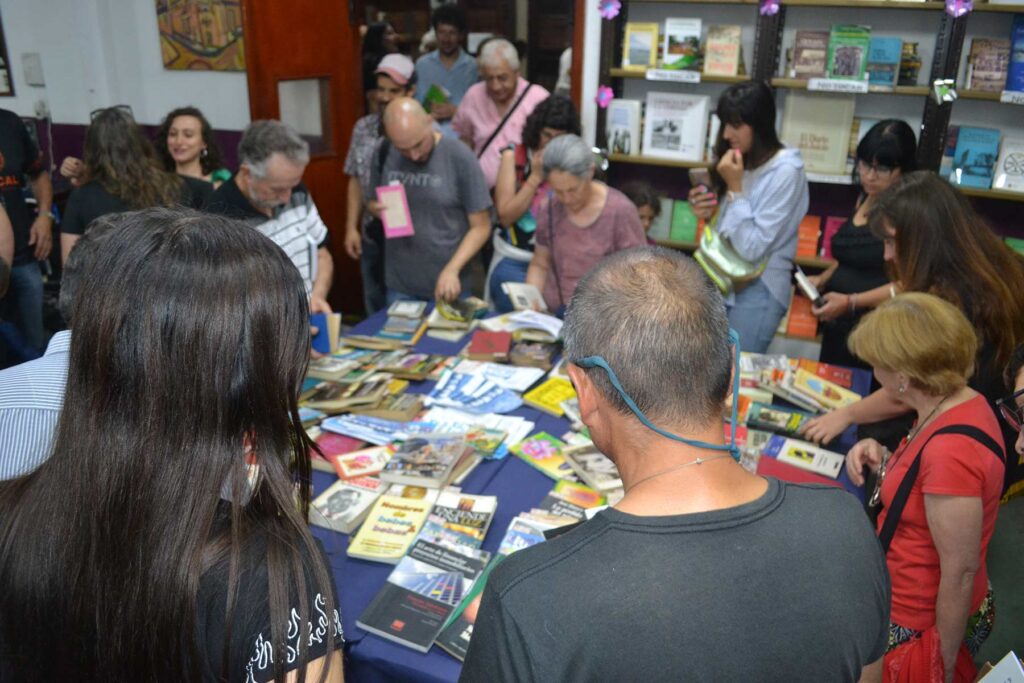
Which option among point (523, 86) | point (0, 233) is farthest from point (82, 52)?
point (523, 86)

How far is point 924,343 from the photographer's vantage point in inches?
74.4

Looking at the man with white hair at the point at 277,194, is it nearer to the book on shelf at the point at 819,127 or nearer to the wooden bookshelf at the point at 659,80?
the wooden bookshelf at the point at 659,80

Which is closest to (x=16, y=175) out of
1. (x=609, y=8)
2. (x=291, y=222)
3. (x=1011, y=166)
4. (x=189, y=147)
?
(x=189, y=147)

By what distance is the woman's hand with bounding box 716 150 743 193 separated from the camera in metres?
3.43

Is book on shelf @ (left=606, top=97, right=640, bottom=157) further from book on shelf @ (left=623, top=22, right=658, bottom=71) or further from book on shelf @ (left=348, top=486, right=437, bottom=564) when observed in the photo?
book on shelf @ (left=348, top=486, right=437, bottom=564)

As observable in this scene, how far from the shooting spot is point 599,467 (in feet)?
7.64

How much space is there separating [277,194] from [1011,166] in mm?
3763

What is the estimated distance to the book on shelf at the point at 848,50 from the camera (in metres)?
4.09

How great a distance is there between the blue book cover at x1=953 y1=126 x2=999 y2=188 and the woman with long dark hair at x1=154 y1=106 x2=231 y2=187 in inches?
156

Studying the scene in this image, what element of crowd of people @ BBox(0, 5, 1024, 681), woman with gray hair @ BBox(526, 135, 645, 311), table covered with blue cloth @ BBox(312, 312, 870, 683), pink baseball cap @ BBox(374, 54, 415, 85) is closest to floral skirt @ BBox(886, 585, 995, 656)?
table covered with blue cloth @ BBox(312, 312, 870, 683)

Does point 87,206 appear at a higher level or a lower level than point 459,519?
higher

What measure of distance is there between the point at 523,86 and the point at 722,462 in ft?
13.1

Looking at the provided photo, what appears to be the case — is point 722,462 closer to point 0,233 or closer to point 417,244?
point 417,244

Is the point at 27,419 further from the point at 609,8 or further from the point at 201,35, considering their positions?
the point at 201,35
